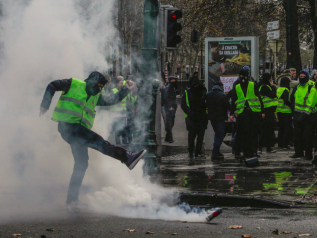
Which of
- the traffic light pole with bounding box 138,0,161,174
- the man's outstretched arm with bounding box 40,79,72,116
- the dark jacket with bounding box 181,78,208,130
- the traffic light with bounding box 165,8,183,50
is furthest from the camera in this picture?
the dark jacket with bounding box 181,78,208,130

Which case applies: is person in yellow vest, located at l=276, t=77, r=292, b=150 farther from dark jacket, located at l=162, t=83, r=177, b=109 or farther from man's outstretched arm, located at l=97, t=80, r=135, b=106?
man's outstretched arm, located at l=97, t=80, r=135, b=106

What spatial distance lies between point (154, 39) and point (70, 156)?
7.43ft

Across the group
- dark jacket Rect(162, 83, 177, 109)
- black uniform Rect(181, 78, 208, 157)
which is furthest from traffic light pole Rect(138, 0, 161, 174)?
dark jacket Rect(162, 83, 177, 109)

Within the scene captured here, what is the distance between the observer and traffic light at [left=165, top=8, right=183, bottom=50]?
932 centimetres

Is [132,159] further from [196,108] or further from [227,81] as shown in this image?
[227,81]

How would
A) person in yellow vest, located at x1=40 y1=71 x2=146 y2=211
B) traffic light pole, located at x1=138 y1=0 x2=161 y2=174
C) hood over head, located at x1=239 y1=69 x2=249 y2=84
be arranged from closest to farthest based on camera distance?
person in yellow vest, located at x1=40 y1=71 x2=146 y2=211 → traffic light pole, located at x1=138 y1=0 x2=161 y2=174 → hood over head, located at x1=239 y1=69 x2=249 y2=84

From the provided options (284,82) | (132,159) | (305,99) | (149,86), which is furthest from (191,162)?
(132,159)

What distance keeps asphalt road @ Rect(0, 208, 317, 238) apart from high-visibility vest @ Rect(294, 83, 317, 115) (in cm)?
463

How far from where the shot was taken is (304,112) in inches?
412

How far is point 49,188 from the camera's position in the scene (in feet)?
22.9

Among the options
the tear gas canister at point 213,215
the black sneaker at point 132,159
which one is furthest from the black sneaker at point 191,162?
the tear gas canister at point 213,215

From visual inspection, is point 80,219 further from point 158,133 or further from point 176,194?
point 158,133

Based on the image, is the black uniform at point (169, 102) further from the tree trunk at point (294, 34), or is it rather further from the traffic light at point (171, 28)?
the traffic light at point (171, 28)

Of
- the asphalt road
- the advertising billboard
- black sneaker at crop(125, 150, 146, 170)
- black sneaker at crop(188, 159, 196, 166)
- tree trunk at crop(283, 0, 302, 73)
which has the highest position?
A: tree trunk at crop(283, 0, 302, 73)
